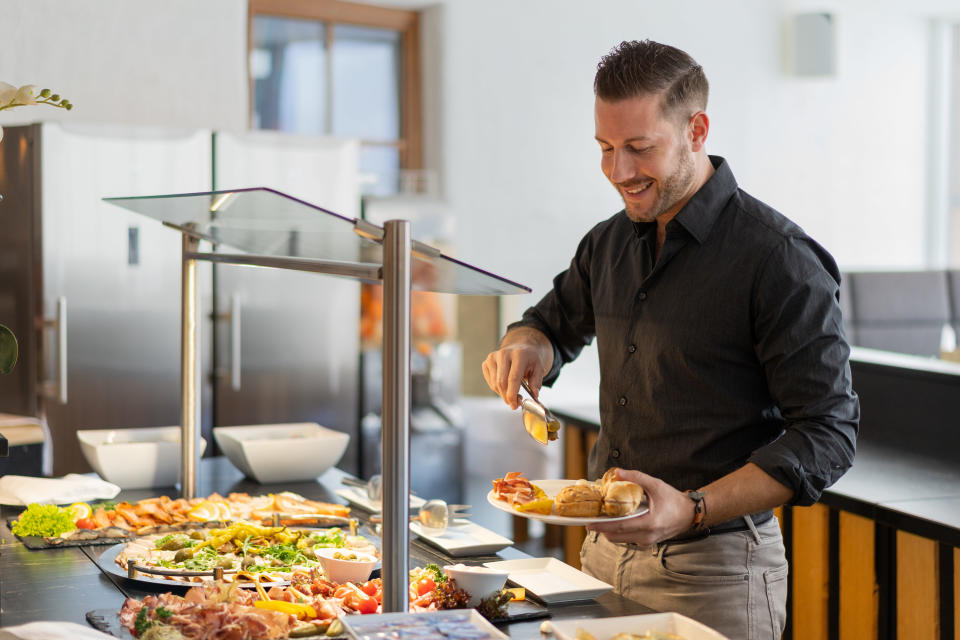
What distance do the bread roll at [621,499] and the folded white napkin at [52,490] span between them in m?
1.25

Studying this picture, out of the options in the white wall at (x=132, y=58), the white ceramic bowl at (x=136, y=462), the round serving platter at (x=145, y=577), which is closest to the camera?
the round serving platter at (x=145, y=577)

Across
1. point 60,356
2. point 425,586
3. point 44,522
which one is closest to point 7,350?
point 44,522

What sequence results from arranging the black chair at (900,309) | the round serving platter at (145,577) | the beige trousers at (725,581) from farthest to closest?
the black chair at (900,309) → the beige trousers at (725,581) → the round serving platter at (145,577)

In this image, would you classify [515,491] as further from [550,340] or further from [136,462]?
[136,462]

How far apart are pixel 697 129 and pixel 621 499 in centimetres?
64

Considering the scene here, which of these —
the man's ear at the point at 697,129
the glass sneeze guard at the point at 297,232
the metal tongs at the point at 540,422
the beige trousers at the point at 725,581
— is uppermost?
the man's ear at the point at 697,129

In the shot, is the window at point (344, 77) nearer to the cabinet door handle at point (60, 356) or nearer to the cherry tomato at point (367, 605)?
the cabinet door handle at point (60, 356)

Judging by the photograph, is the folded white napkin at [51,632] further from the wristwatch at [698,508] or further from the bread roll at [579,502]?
the wristwatch at [698,508]

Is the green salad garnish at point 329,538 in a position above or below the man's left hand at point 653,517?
below

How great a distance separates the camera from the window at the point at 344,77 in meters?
4.96

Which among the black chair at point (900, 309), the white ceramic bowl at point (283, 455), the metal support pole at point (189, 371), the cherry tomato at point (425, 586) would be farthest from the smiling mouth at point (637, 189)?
the black chair at point (900, 309)

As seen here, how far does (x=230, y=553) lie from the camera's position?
1.72 m

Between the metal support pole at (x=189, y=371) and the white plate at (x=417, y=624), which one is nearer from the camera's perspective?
the white plate at (x=417, y=624)

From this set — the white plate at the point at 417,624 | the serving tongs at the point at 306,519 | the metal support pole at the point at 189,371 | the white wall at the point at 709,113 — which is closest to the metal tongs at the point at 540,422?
the white plate at the point at 417,624
